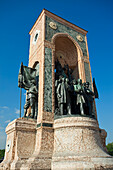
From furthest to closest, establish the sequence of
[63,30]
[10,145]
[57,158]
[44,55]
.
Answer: [63,30] → [44,55] → [10,145] → [57,158]

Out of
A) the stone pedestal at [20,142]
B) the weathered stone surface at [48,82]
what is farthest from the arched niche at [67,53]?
the stone pedestal at [20,142]

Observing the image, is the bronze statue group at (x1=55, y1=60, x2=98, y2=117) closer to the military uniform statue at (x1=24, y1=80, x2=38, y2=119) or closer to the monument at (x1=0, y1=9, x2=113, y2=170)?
the monument at (x1=0, y1=9, x2=113, y2=170)

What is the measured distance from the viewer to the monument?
6.67 meters

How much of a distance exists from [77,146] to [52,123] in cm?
173

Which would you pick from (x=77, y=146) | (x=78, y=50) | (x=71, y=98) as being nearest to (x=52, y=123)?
(x=77, y=146)

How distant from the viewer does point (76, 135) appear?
7.21 metres

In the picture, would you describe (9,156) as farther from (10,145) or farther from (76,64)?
(76,64)

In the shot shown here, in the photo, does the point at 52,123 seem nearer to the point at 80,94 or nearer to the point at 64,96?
the point at 64,96

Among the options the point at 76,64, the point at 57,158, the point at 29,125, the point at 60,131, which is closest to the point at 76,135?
the point at 60,131

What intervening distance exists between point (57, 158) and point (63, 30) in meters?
8.96

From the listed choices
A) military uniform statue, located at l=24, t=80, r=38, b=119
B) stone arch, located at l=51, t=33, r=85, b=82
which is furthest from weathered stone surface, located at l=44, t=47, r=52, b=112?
stone arch, located at l=51, t=33, r=85, b=82

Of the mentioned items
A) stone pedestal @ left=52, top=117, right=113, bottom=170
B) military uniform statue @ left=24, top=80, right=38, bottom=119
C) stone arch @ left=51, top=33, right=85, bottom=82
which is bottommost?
stone pedestal @ left=52, top=117, right=113, bottom=170

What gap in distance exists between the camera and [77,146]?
696 centimetres

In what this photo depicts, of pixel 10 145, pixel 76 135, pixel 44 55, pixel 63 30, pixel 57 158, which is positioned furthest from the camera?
pixel 63 30
